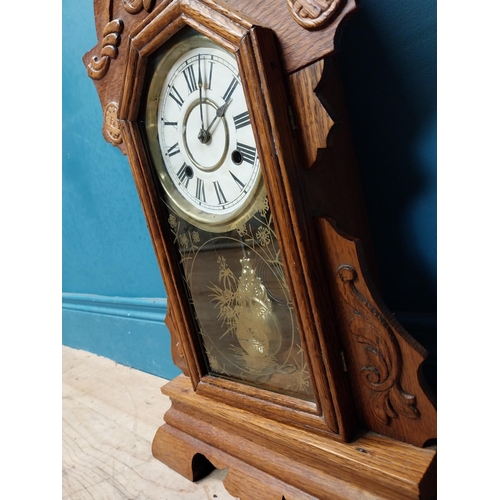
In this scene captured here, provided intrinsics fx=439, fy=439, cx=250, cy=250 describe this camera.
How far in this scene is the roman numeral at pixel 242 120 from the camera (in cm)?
54

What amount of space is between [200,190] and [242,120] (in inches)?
5.3

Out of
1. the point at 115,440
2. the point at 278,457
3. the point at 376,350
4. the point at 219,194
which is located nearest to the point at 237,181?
the point at 219,194

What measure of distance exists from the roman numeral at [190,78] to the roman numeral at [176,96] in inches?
0.9

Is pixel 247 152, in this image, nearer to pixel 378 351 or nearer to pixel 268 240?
pixel 268 240

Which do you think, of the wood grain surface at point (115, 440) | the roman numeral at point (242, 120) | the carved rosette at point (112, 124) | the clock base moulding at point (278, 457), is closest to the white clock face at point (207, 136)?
the roman numeral at point (242, 120)

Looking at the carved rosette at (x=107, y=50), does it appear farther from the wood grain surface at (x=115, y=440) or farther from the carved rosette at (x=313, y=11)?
the wood grain surface at (x=115, y=440)

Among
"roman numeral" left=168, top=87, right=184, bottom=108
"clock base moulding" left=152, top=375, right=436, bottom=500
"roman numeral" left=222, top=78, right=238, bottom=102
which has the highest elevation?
"roman numeral" left=168, top=87, right=184, bottom=108

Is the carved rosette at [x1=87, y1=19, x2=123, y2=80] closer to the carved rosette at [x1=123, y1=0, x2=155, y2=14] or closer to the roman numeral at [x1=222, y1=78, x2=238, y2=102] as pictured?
the carved rosette at [x1=123, y1=0, x2=155, y2=14]

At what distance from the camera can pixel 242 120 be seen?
1.81 feet

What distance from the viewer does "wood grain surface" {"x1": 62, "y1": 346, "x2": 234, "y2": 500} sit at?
764mm

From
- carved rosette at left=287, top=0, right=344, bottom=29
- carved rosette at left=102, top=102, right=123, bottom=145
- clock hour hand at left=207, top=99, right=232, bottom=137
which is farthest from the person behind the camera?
carved rosette at left=102, top=102, right=123, bottom=145

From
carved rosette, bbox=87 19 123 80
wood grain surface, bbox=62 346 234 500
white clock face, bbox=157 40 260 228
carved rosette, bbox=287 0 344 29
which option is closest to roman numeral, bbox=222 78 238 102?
white clock face, bbox=157 40 260 228

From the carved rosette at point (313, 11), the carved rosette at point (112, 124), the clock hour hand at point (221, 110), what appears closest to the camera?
the carved rosette at point (313, 11)

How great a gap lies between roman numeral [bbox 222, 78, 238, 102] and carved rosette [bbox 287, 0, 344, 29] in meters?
0.10
